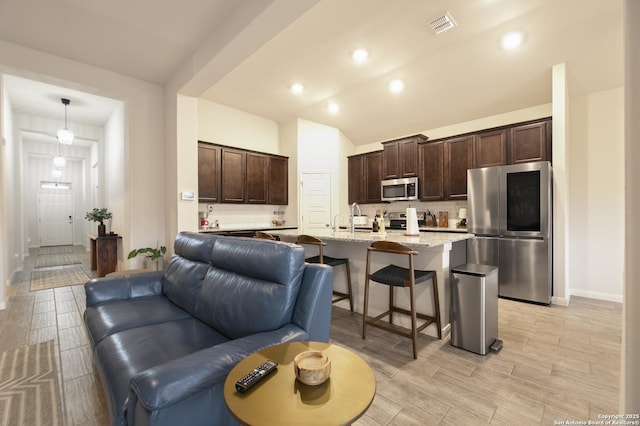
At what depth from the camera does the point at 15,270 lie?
5398 mm

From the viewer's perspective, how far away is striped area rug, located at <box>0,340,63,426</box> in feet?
5.48

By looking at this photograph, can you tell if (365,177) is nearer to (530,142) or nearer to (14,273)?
(530,142)

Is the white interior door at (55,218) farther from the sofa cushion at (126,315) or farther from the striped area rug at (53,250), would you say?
the sofa cushion at (126,315)

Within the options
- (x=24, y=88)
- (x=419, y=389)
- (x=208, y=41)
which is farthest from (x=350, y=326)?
Answer: (x=24, y=88)

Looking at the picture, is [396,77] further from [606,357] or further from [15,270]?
[15,270]

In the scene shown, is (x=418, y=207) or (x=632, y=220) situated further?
(x=418, y=207)

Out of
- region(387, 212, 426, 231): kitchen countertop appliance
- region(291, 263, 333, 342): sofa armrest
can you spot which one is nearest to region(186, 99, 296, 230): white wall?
region(387, 212, 426, 231): kitchen countertop appliance

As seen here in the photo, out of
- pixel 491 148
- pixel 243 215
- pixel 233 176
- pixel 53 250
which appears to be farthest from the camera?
pixel 53 250

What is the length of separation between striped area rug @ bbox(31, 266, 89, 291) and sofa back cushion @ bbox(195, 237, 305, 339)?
14.3ft

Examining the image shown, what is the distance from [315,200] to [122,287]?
13.0 ft

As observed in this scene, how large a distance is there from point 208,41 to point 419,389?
4.00m

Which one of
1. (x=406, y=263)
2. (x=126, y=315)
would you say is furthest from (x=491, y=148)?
(x=126, y=315)

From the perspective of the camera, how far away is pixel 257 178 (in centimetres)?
556

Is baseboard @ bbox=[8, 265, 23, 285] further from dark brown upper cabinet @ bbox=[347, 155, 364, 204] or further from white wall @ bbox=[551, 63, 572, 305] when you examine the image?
white wall @ bbox=[551, 63, 572, 305]
